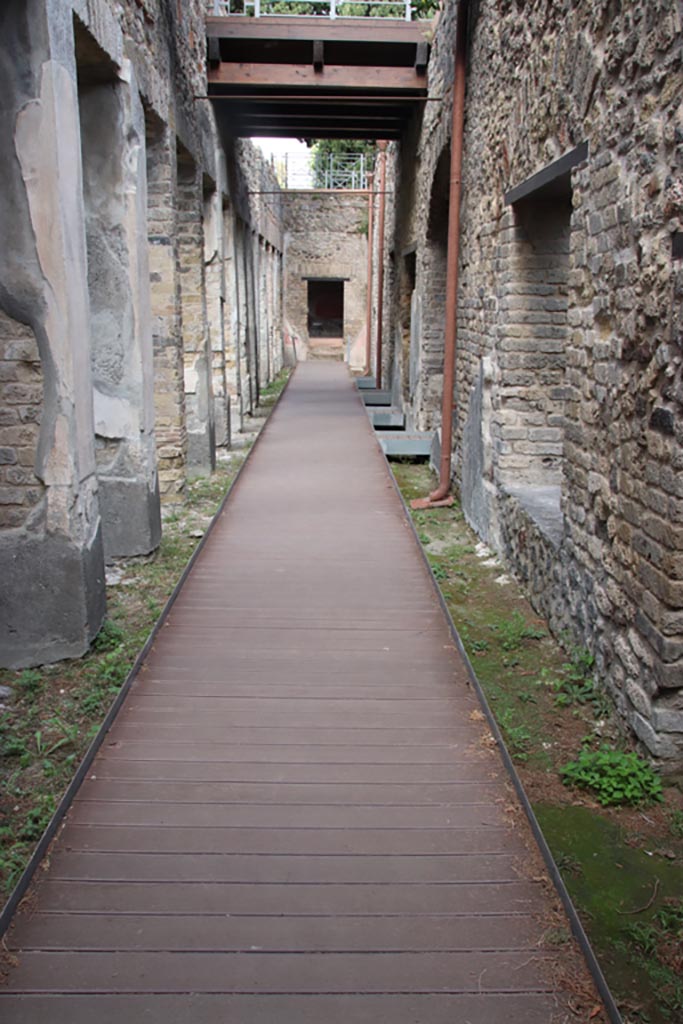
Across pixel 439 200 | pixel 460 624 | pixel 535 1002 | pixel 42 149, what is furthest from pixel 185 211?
pixel 535 1002

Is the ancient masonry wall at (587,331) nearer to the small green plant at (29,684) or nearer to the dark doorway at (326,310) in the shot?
the small green plant at (29,684)

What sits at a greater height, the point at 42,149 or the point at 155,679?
the point at 42,149

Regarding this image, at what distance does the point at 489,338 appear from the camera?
19.8ft

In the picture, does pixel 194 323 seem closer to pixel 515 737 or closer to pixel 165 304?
pixel 165 304

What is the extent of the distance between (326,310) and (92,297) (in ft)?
74.3

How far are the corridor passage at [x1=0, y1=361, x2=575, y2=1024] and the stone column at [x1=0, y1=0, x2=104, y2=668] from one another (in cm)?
61

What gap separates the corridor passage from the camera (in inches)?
77.5

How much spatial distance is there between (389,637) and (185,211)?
5706 millimetres

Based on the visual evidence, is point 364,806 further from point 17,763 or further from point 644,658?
point 17,763

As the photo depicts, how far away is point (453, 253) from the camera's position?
23.0 feet

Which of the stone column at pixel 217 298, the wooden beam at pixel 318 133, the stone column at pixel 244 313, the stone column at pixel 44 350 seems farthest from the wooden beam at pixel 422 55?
the stone column at pixel 44 350

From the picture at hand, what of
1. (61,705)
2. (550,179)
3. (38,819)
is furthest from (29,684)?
(550,179)

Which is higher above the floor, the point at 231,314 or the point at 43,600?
the point at 231,314

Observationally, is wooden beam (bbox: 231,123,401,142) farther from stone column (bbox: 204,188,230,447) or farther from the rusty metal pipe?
the rusty metal pipe
